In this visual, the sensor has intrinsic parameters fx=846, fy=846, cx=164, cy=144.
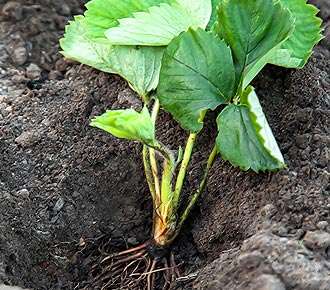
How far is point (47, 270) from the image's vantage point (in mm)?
1372

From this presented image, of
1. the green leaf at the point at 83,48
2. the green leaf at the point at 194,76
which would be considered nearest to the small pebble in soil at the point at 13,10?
the green leaf at the point at 83,48

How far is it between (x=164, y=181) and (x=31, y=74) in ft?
1.53

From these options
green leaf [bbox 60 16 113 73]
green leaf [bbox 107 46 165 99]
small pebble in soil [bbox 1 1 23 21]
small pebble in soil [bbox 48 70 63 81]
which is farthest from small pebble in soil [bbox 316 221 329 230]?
small pebble in soil [bbox 1 1 23 21]

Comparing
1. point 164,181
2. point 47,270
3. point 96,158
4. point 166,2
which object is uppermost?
point 166,2

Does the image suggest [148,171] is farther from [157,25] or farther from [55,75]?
[55,75]

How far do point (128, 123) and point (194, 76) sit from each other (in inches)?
5.8

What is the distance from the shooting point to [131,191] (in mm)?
1422

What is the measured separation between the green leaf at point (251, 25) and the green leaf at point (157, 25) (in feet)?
0.23

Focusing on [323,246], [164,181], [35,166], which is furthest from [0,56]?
[323,246]

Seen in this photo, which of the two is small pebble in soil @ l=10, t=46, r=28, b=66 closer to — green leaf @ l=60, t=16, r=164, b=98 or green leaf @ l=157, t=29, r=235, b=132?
green leaf @ l=60, t=16, r=164, b=98

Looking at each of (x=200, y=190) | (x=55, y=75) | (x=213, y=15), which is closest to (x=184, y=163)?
(x=200, y=190)

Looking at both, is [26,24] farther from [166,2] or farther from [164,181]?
[164,181]

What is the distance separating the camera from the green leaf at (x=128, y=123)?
1.16 meters

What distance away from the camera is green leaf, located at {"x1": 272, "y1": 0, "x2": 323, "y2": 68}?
4.44 ft
